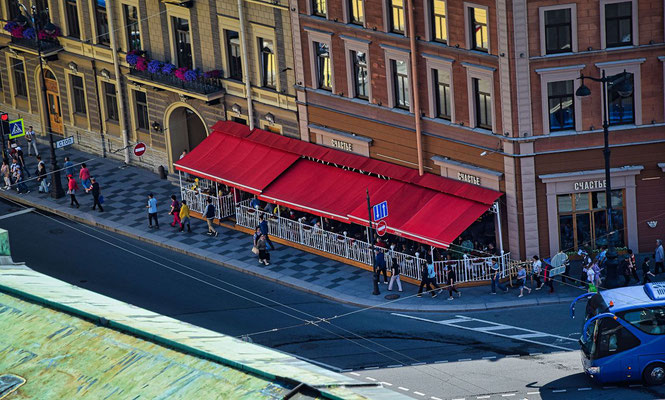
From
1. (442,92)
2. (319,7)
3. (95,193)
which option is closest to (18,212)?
(95,193)

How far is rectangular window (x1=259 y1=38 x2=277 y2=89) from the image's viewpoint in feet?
190

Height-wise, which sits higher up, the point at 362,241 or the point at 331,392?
the point at 331,392

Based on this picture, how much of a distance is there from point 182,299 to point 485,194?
12.5 metres

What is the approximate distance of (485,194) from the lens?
50.8 meters

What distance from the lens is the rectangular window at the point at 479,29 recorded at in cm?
4941

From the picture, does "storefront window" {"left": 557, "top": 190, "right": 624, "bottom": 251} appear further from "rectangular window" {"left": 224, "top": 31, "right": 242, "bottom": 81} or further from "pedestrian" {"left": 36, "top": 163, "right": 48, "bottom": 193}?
"pedestrian" {"left": 36, "top": 163, "right": 48, "bottom": 193}

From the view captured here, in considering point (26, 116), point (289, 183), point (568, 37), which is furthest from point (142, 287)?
point (26, 116)

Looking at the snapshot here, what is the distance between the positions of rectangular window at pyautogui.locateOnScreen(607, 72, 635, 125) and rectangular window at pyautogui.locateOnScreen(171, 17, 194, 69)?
69.8ft

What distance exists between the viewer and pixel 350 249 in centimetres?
5378

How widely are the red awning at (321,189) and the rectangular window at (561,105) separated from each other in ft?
27.4

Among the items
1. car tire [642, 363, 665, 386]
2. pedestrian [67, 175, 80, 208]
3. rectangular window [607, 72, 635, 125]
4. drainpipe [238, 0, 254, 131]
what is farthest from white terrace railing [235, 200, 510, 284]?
car tire [642, 363, 665, 386]

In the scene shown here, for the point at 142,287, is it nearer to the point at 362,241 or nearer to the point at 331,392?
the point at 362,241

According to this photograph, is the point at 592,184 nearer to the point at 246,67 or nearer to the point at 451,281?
the point at 451,281

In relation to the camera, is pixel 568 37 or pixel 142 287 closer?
pixel 568 37
